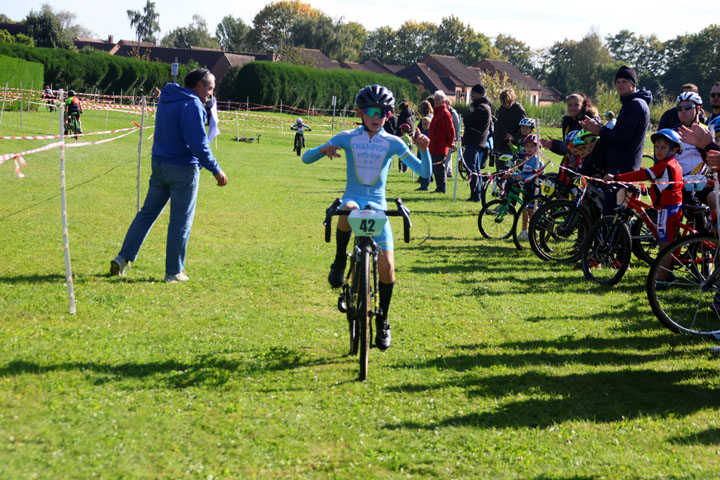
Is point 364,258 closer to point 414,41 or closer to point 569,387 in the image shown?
point 569,387

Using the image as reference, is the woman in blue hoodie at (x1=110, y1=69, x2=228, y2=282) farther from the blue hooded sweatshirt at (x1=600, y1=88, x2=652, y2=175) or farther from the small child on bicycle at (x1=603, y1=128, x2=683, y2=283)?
the blue hooded sweatshirt at (x1=600, y1=88, x2=652, y2=175)

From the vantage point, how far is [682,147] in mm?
8117

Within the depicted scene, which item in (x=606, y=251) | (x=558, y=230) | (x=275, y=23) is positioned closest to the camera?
(x=606, y=251)

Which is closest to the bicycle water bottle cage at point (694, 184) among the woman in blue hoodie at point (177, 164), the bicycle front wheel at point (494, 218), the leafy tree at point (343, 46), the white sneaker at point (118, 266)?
the bicycle front wheel at point (494, 218)

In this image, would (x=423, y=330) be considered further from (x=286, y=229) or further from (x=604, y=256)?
(x=286, y=229)

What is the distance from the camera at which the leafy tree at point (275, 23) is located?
121 metres

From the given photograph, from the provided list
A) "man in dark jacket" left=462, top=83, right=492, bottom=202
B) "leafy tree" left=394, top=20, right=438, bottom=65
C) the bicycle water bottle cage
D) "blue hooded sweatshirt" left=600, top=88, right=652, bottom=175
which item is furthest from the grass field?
"leafy tree" left=394, top=20, right=438, bottom=65

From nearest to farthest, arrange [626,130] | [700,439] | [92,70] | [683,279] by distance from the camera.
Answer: [700,439] → [683,279] → [626,130] → [92,70]

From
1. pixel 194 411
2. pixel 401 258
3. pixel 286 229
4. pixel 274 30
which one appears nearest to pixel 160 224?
pixel 286 229

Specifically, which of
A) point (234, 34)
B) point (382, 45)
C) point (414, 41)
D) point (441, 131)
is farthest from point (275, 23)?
point (441, 131)

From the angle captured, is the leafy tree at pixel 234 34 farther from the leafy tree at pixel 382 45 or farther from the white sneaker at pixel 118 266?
the white sneaker at pixel 118 266

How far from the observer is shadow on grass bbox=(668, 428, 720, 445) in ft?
14.3

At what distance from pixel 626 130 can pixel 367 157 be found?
4.54 meters

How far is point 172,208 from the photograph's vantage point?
7727 mm
